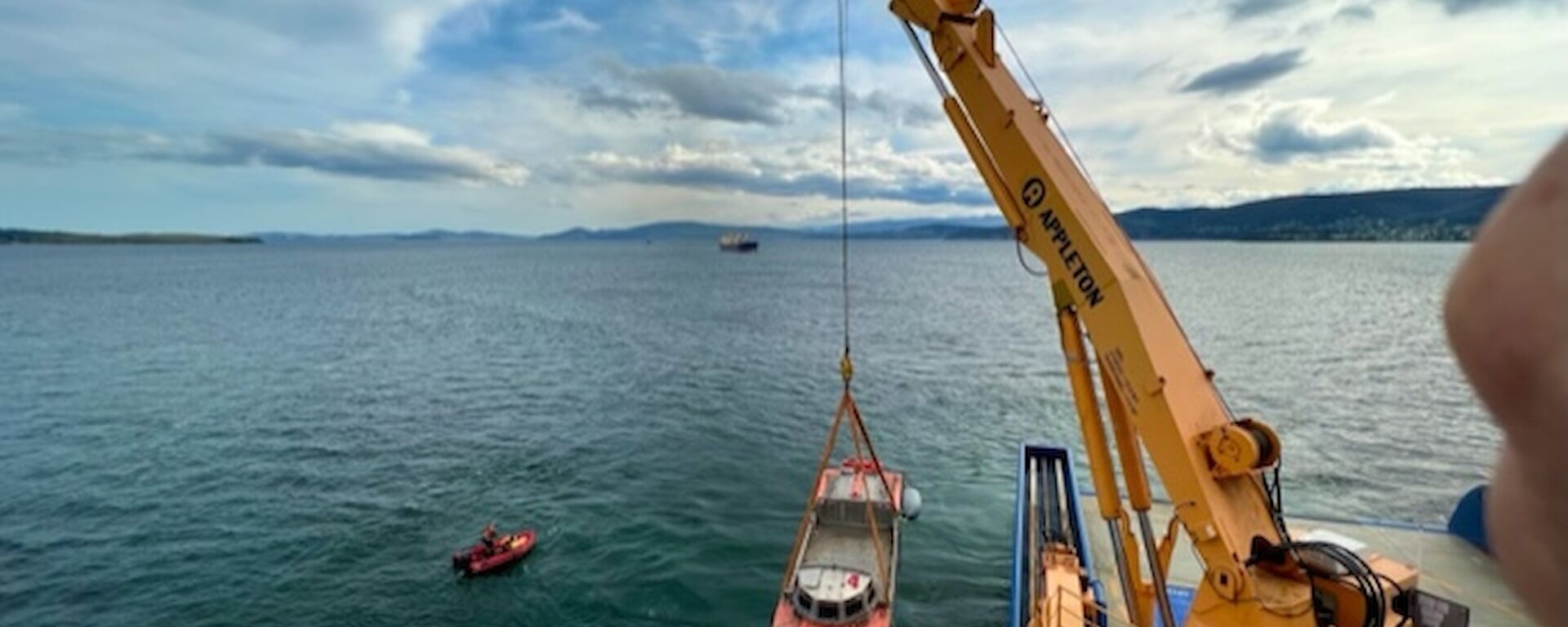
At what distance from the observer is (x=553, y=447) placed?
30.6m

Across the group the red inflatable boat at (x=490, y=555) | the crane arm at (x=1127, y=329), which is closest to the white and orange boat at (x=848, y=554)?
the crane arm at (x=1127, y=329)

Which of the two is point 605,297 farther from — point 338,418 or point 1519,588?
point 1519,588

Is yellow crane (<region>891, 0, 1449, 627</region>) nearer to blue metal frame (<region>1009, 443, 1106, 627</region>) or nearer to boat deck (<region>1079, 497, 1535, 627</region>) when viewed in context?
blue metal frame (<region>1009, 443, 1106, 627</region>)

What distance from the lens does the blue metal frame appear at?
633 inches

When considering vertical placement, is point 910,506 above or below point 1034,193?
below

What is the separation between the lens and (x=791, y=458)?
29.2 meters

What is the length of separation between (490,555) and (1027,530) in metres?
14.4

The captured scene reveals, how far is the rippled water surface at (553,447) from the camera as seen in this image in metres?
19.8

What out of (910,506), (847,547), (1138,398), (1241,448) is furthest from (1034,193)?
(847,547)

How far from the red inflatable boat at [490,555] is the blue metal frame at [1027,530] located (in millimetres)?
13152

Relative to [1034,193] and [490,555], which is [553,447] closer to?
[490,555]

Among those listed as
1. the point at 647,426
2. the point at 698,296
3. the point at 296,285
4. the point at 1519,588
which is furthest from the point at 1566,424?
the point at 296,285

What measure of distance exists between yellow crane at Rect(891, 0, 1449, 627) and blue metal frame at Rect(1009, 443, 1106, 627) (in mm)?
4449

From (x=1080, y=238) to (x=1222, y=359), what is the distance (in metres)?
45.1
